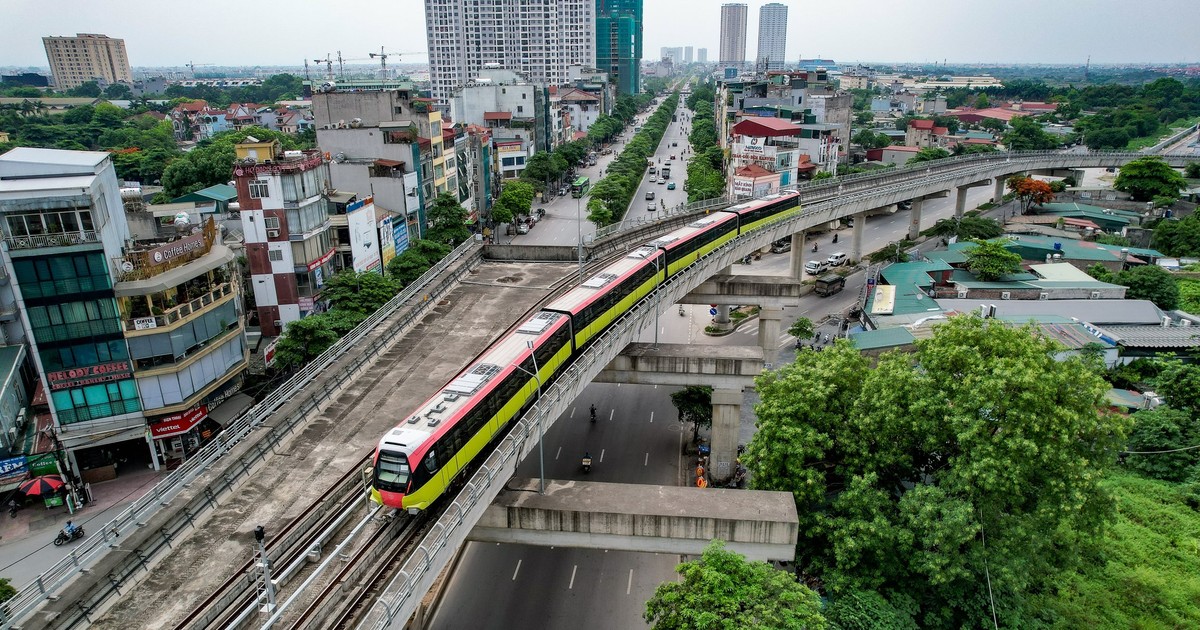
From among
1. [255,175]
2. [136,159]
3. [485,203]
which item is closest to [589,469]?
[255,175]

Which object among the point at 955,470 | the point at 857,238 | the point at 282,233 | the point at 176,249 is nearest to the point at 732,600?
the point at 955,470

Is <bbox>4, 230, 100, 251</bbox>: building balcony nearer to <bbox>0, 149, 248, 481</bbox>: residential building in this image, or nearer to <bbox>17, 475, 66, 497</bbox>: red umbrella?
<bbox>0, 149, 248, 481</bbox>: residential building

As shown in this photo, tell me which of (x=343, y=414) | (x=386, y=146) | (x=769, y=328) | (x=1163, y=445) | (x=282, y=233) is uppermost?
(x=386, y=146)

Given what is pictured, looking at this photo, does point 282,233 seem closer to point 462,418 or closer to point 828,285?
point 462,418

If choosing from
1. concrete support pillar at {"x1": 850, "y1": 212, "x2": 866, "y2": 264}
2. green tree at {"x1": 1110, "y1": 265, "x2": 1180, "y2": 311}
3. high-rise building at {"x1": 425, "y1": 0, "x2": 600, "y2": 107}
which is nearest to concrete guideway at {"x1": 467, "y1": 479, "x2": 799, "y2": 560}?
green tree at {"x1": 1110, "y1": 265, "x2": 1180, "y2": 311}

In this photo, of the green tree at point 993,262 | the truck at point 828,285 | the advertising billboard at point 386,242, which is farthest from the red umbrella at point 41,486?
the green tree at point 993,262

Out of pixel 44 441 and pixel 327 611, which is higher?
pixel 327 611

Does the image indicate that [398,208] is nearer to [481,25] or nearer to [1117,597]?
[1117,597]
